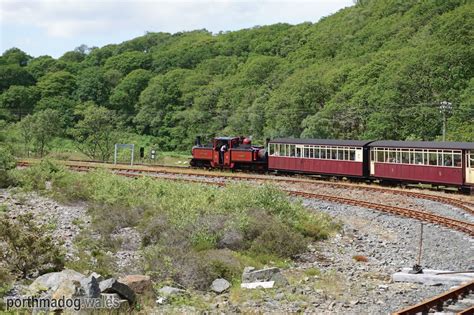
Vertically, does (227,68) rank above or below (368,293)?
above

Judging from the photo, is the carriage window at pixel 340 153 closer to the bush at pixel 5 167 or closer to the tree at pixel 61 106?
the bush at pixel 5 167

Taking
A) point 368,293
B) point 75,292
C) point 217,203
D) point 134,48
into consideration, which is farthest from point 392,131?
point 134,48

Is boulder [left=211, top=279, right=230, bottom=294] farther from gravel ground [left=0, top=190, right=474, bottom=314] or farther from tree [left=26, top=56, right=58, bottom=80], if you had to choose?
tree [left=26, top=56, right=58, bottom=80]

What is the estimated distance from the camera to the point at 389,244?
17625 millimetres

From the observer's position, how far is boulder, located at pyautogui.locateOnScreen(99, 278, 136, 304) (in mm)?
11445

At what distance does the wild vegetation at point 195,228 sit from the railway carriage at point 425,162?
8430 millimetres

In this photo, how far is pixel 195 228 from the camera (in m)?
17.6

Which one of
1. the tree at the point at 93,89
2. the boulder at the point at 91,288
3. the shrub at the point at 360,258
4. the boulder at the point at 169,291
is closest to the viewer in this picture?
the boulder at the point at 91,288

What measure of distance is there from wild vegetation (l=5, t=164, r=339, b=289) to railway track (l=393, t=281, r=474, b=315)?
4.78 metres

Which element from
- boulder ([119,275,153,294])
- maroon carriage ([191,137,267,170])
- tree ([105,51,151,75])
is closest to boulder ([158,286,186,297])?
boulder ([119,275,153,294])

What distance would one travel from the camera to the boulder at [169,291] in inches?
502

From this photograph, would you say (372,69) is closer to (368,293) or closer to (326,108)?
(326,108)

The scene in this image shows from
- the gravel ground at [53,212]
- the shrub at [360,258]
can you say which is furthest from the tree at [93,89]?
the shrub at [360,258]

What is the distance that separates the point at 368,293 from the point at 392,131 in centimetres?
3758
